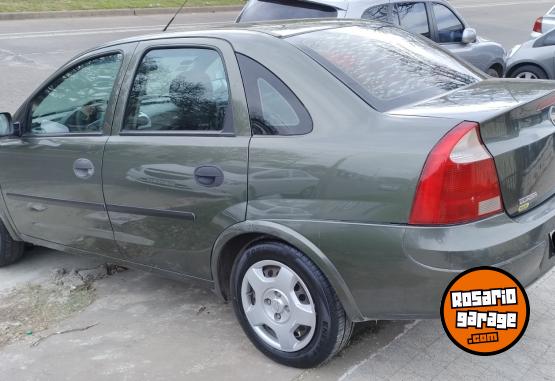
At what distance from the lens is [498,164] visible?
2674 mm

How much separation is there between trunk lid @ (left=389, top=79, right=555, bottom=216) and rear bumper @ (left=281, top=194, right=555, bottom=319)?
0.41 feet

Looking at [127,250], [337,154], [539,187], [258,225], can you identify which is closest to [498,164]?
[539,187]

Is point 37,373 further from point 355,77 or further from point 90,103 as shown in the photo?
point 355,77

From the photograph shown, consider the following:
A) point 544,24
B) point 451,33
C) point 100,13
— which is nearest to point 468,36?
point 451,33

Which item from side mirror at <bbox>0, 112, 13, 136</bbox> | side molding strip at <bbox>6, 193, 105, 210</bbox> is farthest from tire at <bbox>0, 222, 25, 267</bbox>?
side mirror at <bbox>0, 112, 13, 136</bbox>

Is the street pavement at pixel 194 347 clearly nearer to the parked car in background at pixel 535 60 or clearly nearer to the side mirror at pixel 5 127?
the side mirror at pixel 5 127

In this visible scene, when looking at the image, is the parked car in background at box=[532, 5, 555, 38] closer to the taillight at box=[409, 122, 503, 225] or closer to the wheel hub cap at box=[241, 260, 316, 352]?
the taillight at box=[409, 122, 503, 225]

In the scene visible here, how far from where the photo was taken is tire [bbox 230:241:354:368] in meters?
2.91

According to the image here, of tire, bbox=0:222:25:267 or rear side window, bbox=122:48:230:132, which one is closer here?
rear side window, bbox=122:48:230:132

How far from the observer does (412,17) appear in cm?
758

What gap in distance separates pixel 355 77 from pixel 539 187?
99 cm

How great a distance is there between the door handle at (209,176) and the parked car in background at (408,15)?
4.01m

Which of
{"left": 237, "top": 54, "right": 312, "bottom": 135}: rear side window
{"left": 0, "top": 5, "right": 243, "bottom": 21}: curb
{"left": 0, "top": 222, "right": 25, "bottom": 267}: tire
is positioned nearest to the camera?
{"left": 237, "top": 54, "right": 312, "bottom": 135}: rear side window

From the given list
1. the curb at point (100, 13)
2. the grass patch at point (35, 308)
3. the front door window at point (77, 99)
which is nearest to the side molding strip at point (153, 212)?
the front door window at point (77, 99)
